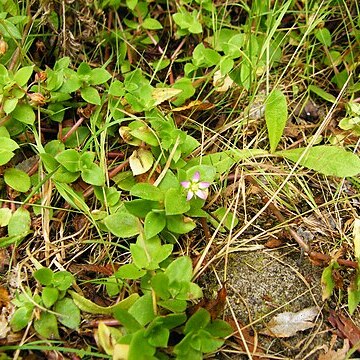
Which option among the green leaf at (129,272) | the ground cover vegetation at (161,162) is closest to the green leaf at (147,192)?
the ground cover vegetation at (161,162)

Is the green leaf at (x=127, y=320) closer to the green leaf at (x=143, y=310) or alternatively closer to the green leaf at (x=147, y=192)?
the green leaf at (x=143, y=310)

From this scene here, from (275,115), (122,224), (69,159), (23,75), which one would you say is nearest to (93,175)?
(69,159)

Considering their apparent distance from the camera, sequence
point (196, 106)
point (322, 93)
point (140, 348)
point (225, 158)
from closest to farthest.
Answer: point (140, 348) < point (225, 158) < point (196, 106) < point (322, 93)

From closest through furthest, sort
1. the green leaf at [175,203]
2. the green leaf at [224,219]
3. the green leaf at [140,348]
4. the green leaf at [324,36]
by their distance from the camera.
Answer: the green leaf at [140,348]
the green leaf at [175,203]
the green leaf at [224,219]
the green leaf at [324,36]

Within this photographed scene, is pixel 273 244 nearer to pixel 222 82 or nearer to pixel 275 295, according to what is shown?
pixel 275 295

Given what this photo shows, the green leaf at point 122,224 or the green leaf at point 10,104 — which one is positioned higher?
the green leaf at point 10,104

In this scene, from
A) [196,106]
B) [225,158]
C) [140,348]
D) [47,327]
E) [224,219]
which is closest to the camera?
[140,348]

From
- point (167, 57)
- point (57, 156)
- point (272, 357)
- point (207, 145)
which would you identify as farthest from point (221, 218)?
point (167, 57)
